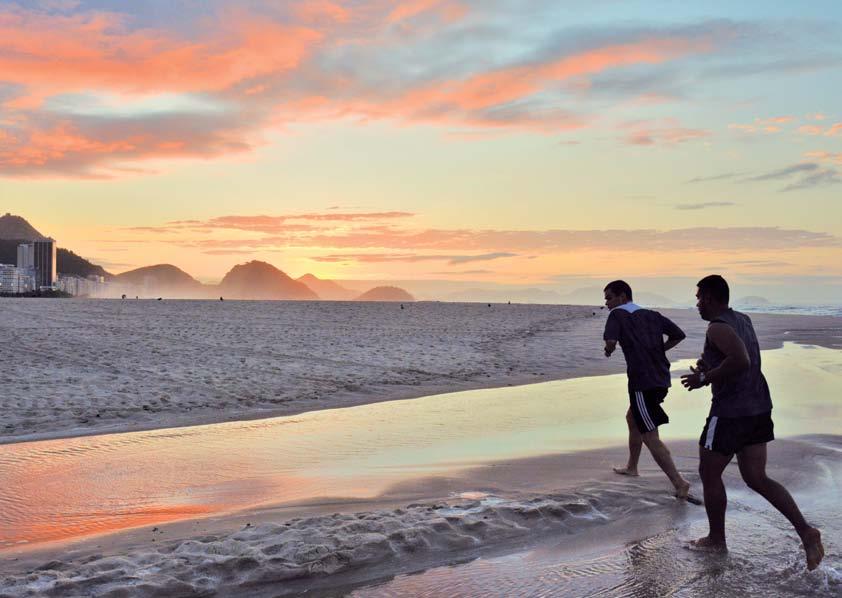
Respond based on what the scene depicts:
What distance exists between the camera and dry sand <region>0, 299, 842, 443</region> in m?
12.2

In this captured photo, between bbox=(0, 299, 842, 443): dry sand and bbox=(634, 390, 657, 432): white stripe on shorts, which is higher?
bbox=(634, 390, 657, 432): white stripe on shorts

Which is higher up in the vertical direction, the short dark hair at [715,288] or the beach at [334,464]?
the short dark hair at [715,288]

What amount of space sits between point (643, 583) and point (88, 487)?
18.6 feet

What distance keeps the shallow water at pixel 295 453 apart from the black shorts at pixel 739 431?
3.30 meters

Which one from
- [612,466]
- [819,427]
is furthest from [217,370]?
[819,427]

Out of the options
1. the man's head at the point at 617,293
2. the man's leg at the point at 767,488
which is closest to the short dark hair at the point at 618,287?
the man's head at the point at 617,293

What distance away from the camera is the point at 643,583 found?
4.88 metres

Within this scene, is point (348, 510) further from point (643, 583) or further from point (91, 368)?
point (91, 368)

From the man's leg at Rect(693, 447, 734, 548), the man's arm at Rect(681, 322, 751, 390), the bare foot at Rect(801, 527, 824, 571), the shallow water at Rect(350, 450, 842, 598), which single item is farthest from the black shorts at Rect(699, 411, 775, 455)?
the shallow water at Rect(350, 450, 842, 598)

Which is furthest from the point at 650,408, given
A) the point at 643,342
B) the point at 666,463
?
the point at 643,342

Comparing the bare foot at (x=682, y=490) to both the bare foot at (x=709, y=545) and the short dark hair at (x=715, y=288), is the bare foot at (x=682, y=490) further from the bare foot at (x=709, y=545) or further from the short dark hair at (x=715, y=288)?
the short dark hair at (x=715, y=288)

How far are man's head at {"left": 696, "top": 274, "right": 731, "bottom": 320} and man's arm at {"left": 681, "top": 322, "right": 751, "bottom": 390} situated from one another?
0.45ft

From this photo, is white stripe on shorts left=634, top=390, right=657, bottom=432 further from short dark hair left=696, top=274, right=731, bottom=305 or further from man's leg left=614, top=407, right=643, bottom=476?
short dark hair left=696, top=274, right=731, bottom=305

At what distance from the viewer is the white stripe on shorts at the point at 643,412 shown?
715cm
